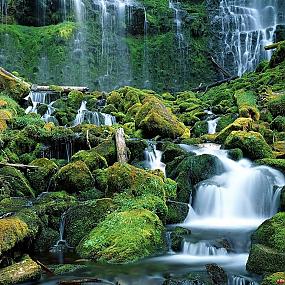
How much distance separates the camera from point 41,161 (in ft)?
41.2

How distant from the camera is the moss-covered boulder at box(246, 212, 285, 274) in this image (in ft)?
22.9

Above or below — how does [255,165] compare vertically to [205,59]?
below

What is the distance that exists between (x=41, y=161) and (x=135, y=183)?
11.3ft

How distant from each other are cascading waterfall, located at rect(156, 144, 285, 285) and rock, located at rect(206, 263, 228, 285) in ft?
2.33

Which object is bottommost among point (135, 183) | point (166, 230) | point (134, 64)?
point (166, 230)

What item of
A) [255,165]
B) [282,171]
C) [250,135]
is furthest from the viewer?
[250,135]

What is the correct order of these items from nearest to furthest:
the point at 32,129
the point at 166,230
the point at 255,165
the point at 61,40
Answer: the point at 166,230 → the point at 255,165 → the point at 32,129 → the point at 61,40

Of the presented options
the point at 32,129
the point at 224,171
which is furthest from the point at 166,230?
→ the point at 32,129

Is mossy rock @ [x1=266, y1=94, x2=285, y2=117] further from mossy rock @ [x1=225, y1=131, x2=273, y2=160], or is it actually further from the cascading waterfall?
the cascading waterfall

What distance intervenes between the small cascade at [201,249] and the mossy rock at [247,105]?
9.76 meters

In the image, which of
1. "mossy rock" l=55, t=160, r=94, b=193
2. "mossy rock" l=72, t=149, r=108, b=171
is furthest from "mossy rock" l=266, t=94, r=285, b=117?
"mossy rock" l=55, t=160, r=94, b=193

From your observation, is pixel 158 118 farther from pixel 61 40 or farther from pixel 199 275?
pixel 61 40

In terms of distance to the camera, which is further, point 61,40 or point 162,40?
point 162,40

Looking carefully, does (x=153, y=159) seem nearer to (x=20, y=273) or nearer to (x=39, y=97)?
(x=20, y=273)
